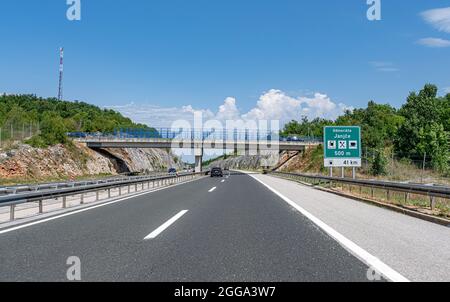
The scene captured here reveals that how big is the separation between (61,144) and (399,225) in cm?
6221

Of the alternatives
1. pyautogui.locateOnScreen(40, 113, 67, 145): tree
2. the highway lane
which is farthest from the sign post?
pyautogui.locateOnScreen(40, 113, 67, 145): tree

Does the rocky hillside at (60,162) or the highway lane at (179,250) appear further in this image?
the rocky hillside at (60,162)

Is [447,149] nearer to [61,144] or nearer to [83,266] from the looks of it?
[61,144]

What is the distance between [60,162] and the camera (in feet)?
196

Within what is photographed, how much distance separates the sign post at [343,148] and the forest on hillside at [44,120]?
1707 inches

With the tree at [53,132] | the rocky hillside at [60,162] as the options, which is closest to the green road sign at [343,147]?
the rocky hillside at [60,162]

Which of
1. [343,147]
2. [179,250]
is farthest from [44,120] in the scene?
[179,250]

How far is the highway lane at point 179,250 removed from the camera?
5.16 metres

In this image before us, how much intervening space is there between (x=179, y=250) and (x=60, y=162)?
57772mm

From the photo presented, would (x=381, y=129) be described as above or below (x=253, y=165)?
above

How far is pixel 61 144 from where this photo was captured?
6438cm

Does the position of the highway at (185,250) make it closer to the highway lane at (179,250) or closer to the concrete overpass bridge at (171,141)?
the highway lane at (179,250)
